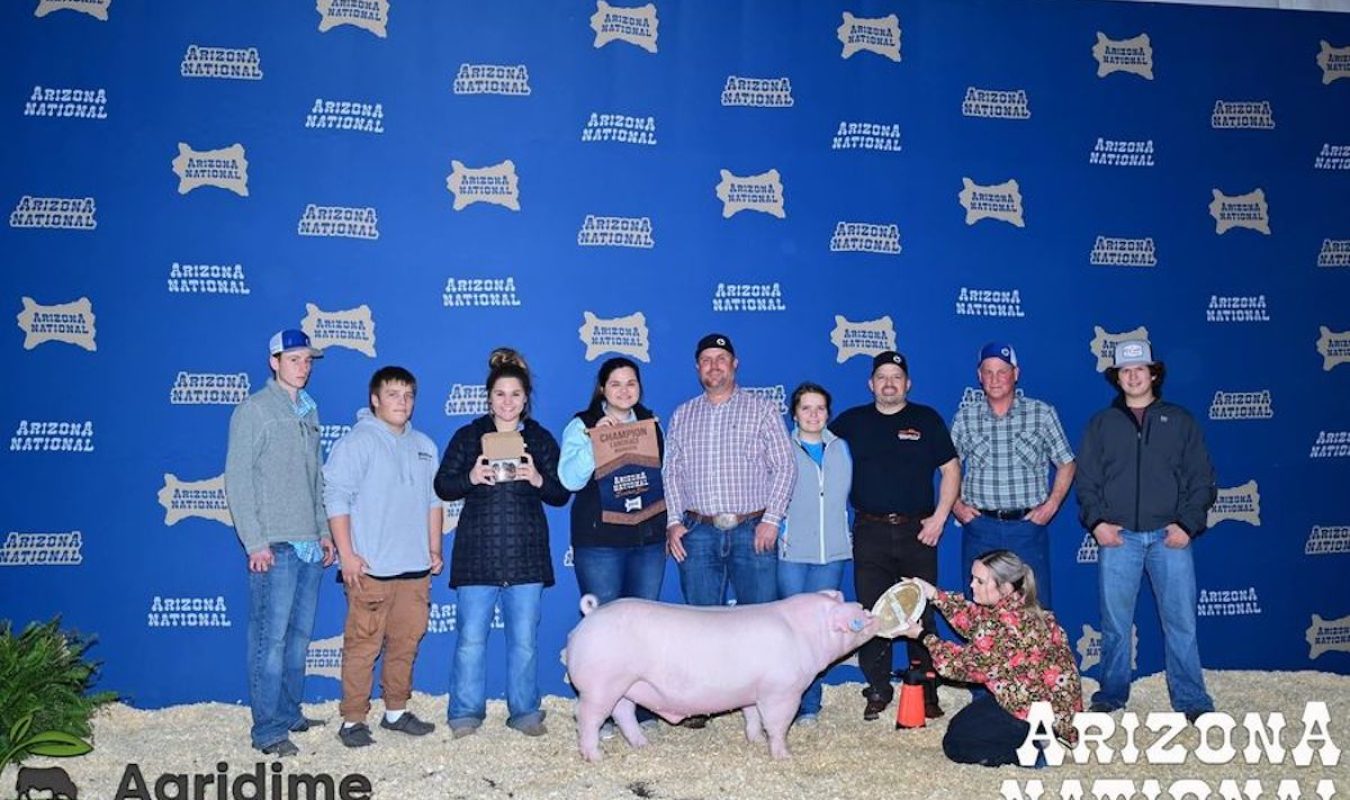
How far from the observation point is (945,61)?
539 cm

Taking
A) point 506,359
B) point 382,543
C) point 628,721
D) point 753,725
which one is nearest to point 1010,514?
point 753,725

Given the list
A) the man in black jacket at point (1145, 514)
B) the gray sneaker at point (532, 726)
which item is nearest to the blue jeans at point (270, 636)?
the gray sneaker at point (532, 726)

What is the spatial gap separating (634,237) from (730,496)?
1.49 meters

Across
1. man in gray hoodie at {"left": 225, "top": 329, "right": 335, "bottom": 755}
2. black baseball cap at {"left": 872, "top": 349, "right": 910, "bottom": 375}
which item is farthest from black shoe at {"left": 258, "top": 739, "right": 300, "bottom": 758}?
black baseball cap at {"left": 872, "top": 349, "right": 910, "bottom": 375}

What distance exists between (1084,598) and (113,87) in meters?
5.37

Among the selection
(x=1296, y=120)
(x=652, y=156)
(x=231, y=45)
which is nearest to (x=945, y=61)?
(x=652, y=156)

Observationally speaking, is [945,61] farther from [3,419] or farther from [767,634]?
[3,419]

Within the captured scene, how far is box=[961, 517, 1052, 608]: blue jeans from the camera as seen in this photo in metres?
4.59

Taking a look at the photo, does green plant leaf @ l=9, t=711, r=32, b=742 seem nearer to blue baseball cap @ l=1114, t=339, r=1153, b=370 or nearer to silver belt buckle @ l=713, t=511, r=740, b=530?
silver belt buckle @ l=713, t=511, r=740, b=530

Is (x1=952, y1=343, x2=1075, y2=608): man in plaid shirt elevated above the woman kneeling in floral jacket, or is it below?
above

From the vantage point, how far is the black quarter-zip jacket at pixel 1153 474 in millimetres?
4504

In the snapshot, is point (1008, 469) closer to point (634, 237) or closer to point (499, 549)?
point (634, 237)

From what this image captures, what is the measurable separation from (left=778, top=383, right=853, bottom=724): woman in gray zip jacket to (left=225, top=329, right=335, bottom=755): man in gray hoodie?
6.46ft

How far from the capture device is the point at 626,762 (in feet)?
12.5
